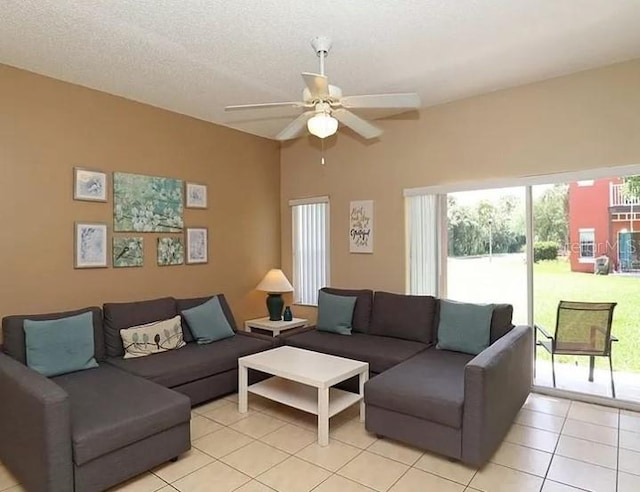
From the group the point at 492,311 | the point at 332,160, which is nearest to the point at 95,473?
the point at 492,311

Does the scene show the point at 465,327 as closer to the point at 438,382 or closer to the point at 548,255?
the point at 438,382

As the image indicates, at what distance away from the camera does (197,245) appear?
14.9 feet

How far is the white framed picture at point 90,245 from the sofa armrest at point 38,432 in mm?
1432

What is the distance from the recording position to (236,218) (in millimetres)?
5016

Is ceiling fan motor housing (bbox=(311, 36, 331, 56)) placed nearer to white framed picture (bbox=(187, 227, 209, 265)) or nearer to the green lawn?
white framed picture (bbox=(187, 227, 209, 265))

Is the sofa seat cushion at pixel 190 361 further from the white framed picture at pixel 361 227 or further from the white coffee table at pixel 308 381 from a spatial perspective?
the white framed picture at pixel 361 227

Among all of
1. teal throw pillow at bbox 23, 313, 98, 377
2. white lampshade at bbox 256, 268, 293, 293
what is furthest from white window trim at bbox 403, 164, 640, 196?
teal throw pillow at bbox 23, 313, 98, 377

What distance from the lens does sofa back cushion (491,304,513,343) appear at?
3.48m

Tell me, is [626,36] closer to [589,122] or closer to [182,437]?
[589,122]

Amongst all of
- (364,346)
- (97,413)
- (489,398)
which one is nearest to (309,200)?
(364,346)

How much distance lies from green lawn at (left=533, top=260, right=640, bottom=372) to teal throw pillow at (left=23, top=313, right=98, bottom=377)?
13.0ft

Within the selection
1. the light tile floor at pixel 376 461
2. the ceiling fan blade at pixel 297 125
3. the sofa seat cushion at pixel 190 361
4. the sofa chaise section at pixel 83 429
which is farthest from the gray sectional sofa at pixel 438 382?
the ceiling fan blade at pixel 297 125

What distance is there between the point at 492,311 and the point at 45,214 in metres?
3.97

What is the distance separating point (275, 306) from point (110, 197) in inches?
86.4
